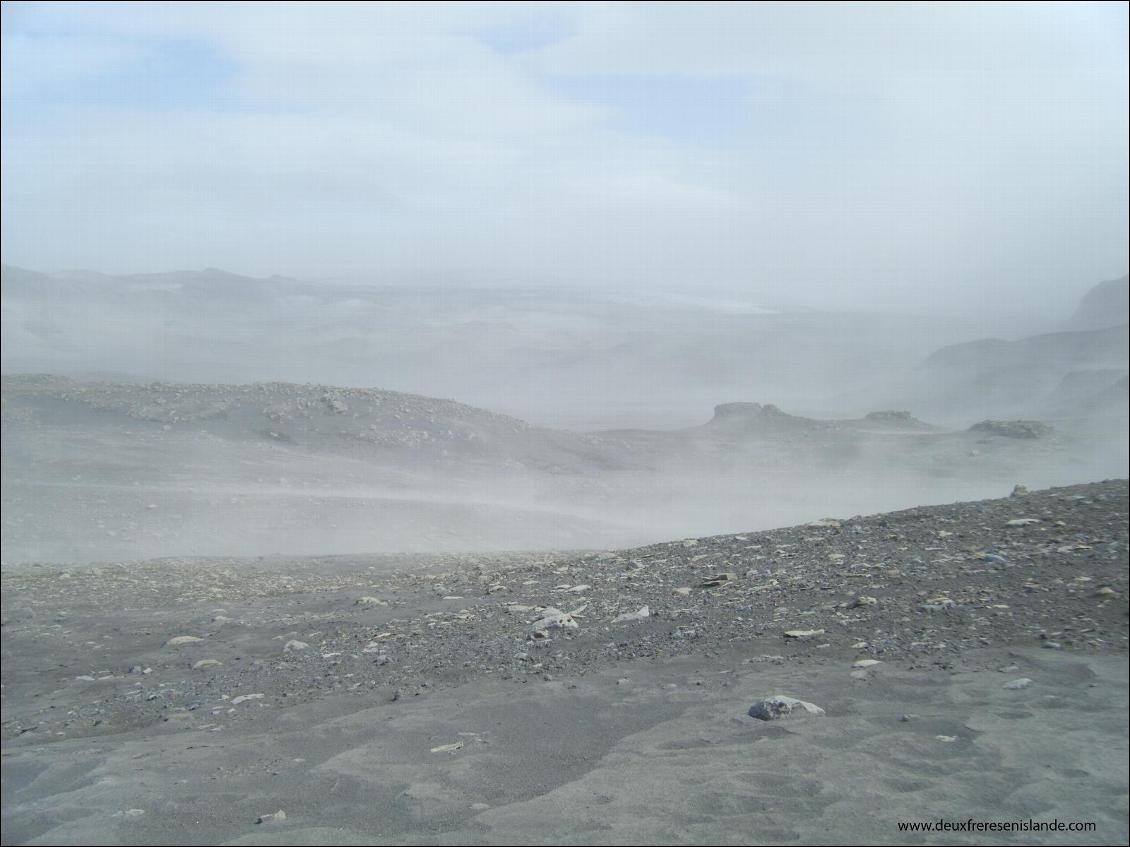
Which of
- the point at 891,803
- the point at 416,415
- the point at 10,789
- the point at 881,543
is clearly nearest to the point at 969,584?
the point at 881,543

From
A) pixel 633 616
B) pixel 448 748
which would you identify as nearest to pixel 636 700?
pixel 448 748

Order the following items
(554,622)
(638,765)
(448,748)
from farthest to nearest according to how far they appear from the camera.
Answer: (554,622)
(448,748)
(638,765)

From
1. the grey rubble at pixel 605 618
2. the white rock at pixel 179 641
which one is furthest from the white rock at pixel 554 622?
the white rock at pixel 179 641

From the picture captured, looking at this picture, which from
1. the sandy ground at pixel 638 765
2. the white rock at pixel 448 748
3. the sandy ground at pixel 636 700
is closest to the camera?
the sandy ground at pixel 638 765

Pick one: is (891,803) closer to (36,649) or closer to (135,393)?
(36,649)

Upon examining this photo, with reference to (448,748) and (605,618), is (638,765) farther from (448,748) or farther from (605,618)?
(605,618)

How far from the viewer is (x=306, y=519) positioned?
51.4 feet

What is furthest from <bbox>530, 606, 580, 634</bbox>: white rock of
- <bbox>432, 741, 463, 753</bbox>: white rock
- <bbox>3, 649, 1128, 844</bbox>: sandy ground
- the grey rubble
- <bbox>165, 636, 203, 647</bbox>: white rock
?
<bbox>165, 636, 203, 647</bbox>: white rock

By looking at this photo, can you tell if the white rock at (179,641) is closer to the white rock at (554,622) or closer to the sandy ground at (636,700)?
the sandy ground at (636,700)

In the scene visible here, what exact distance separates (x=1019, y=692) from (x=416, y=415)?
64.3 feet

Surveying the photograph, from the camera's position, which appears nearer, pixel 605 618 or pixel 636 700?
pixel 636 700

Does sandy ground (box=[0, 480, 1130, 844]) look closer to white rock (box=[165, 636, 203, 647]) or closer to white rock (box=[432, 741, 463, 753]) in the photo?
white rock (box=[432, 741, 463, 753])

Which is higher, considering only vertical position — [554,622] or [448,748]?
[554,622]

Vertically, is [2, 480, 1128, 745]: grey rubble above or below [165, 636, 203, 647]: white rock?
above
